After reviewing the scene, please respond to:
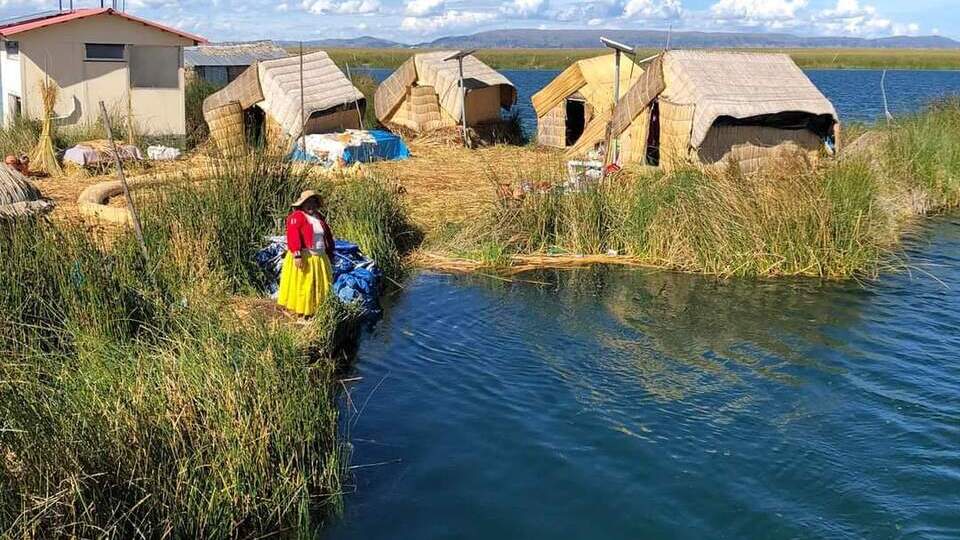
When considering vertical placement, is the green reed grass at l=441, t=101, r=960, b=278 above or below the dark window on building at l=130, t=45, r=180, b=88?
below

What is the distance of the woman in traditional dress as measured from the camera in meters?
8.04

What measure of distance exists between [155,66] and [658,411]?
14.1 meters

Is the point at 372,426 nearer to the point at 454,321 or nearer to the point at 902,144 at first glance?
the point at 454,321

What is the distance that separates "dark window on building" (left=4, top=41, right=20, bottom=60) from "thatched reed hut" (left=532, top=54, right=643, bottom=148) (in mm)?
9456

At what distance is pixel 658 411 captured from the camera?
7.36 m

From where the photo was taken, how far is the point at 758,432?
7.02m

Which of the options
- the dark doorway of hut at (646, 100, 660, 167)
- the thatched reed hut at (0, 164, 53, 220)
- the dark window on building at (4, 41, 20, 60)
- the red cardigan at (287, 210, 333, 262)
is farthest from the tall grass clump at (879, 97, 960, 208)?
the dark window on building at (4, 41, 20, 60)

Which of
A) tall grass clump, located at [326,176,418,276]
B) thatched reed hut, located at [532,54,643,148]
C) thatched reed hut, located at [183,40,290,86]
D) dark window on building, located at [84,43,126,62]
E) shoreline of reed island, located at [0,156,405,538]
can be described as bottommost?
shoreline of reed island, located at [0,156,405,538]

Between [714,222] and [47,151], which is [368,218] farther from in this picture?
[47,151]

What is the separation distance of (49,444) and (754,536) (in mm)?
3765

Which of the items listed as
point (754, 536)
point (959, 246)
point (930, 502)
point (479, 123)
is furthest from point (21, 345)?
point (479, 123)

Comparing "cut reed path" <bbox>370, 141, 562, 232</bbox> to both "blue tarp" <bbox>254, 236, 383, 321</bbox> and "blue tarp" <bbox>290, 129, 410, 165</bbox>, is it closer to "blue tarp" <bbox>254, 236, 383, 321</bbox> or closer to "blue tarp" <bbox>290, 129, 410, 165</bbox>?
"blue tarp" <bbox>290, 129, 410, 165</bbox>

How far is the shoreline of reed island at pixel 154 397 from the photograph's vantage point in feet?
15.0

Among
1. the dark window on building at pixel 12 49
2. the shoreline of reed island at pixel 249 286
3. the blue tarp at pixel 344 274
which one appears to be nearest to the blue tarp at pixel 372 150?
the shoreline of reed island at pixel 249 286
